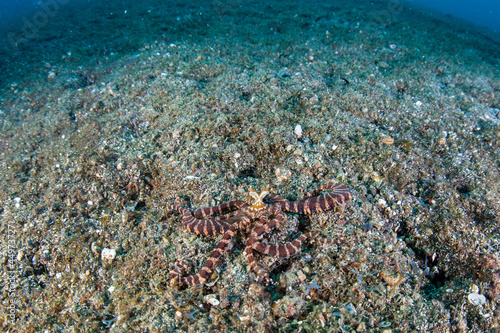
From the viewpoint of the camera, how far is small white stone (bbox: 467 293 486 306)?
3.10 metres

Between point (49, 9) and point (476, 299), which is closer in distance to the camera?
point (476, 299)

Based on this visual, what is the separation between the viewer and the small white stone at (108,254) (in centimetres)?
358

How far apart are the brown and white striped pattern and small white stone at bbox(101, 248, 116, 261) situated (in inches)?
38.2

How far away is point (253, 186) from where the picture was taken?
13.5ft

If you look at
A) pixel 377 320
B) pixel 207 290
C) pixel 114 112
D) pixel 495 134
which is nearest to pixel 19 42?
pixel 114 112

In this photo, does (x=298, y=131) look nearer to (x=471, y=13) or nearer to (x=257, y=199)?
(x=257, y=199)

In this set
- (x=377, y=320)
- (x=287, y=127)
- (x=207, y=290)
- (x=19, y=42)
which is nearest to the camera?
(x=377, y=320)

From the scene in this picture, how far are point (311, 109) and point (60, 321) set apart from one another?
5399mm

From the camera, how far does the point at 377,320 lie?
285cm

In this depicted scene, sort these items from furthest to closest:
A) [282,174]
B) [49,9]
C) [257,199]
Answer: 1. [49,9]
2. [282,174]
3. [257,199]

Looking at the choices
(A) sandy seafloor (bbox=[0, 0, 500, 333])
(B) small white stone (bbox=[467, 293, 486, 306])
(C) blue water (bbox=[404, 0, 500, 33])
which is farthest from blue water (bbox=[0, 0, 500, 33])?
(B) small white stone (bbox=[467, 293, 486, 306])

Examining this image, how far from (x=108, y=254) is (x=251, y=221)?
6.87 feet

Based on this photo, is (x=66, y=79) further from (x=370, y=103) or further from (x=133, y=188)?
(x=370, y=103)

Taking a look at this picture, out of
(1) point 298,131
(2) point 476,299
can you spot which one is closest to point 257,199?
(1) point 298,131
